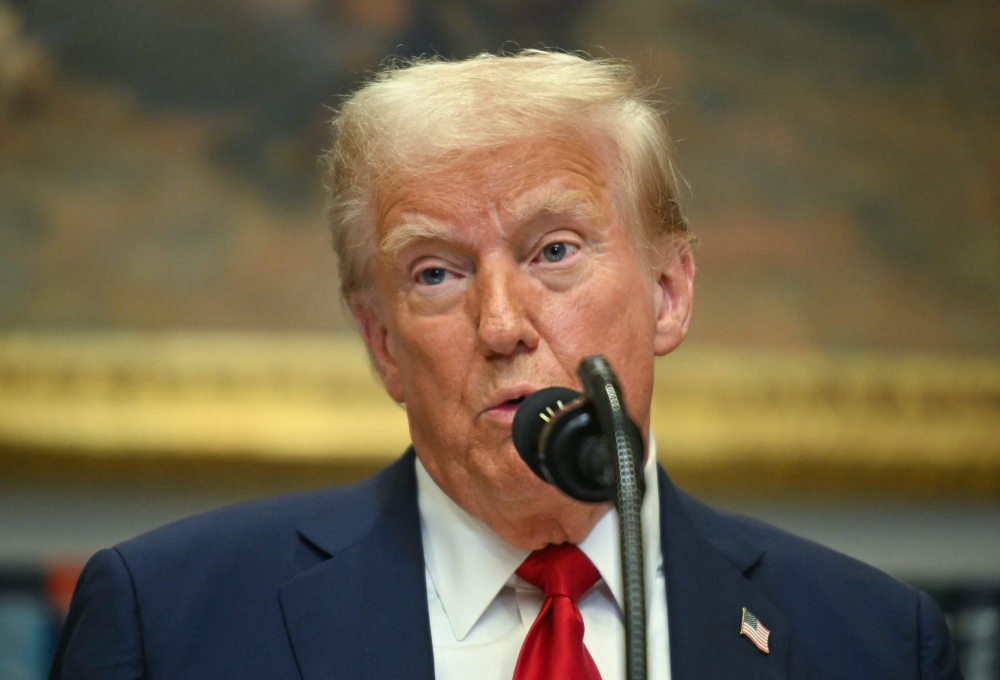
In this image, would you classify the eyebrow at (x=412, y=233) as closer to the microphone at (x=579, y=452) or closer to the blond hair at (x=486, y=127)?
the blond hair at (x=486, y=127)

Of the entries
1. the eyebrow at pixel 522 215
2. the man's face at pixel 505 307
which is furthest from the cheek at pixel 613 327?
the eyebrow at pixel 522 215

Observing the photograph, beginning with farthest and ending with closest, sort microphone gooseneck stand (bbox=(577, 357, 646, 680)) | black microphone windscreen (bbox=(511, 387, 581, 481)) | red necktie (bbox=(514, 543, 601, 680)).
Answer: red necktie (bbox=(514, 543, 601, 680)), black microphone windscreen (bbox=(511, 387, 581, 481)), microphone gooseneck stand (bbox=(577, 357, 646, 680))

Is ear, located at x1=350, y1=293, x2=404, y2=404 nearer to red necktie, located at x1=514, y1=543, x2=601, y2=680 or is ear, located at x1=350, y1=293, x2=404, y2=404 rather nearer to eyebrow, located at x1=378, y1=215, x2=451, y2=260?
eyebrow, located at x1=378, y1=215, x2=451, y2=260

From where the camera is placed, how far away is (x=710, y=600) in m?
2.51

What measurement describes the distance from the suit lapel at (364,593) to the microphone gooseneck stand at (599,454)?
730 millimetres

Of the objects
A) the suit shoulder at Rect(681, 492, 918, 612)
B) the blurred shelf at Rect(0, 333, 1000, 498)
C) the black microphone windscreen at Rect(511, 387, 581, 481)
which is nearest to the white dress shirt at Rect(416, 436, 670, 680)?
the suit shoulder at Rect(681, 492, 918, 612)

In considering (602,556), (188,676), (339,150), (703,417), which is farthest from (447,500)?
(703,417)

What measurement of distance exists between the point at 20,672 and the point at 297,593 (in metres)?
1.99

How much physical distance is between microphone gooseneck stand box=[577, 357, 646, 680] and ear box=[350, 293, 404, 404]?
107 cm

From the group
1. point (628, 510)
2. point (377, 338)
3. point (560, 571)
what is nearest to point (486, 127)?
point (377, 338)

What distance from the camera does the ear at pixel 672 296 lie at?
8.76 ft

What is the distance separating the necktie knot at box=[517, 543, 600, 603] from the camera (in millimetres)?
2395

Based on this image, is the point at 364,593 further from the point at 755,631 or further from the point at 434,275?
the point at 755,631

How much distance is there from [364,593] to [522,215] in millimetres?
822
